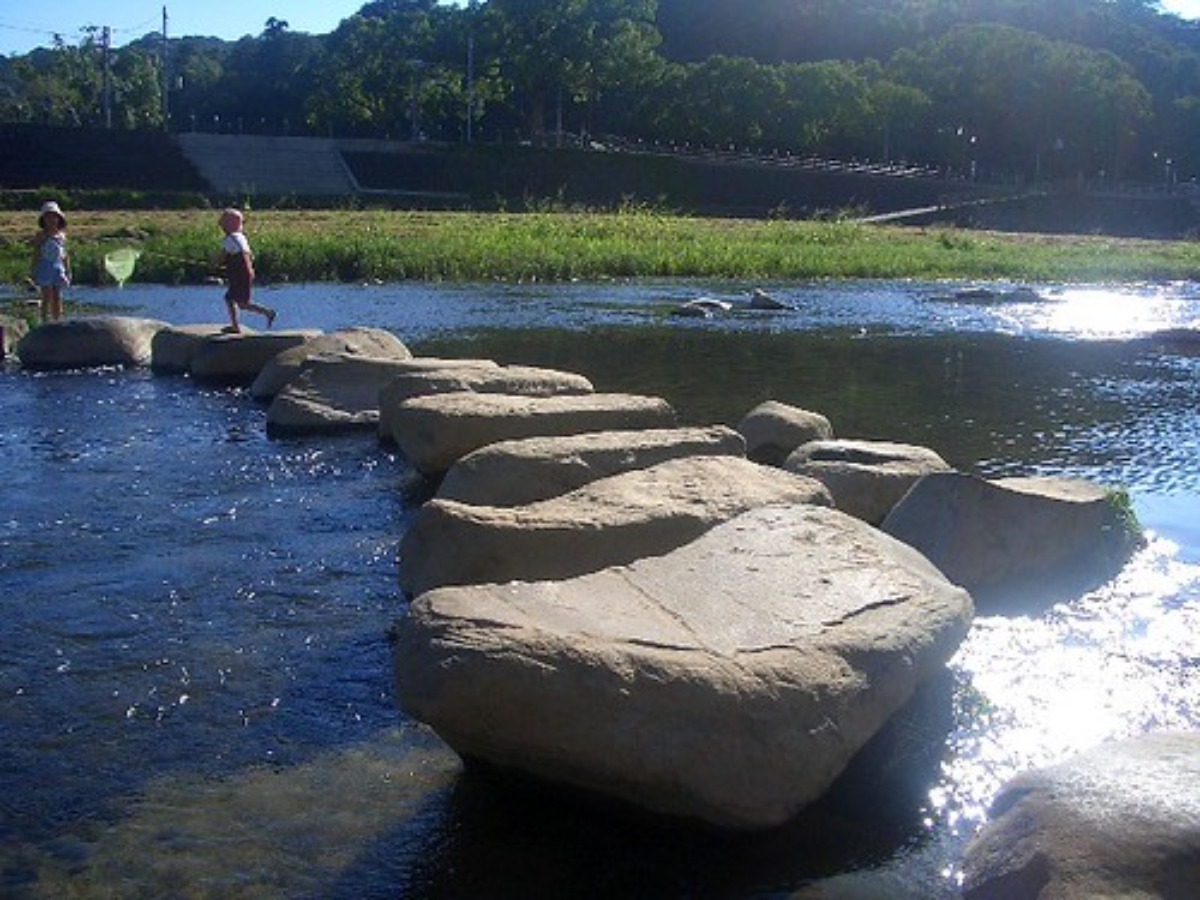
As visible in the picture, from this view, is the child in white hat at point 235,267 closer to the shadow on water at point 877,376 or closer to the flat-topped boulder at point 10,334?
the flat-topped boulder at point 10,334

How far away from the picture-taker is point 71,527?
347 inches

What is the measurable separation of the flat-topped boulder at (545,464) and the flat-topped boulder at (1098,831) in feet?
11.9

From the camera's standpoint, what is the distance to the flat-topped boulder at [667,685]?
15.8ft

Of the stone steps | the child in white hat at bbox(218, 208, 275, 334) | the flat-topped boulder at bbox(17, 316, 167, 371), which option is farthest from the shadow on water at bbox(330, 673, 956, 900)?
the stone steps

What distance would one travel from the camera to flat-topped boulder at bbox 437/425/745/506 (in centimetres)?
802

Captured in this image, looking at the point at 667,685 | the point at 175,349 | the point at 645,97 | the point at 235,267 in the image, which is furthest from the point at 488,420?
the point at 645,97

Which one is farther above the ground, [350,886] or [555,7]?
[555,7]

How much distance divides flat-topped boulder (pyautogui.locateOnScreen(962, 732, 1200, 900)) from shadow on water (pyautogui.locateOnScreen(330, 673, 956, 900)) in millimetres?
284

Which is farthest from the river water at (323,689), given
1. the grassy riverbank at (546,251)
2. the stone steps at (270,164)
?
the stone steps at (270,164)

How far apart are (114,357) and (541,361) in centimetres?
506

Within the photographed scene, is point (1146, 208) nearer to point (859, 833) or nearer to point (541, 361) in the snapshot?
point (541, 361)

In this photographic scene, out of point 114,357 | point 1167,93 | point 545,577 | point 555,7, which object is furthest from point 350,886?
point 1167,93

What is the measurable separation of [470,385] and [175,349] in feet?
20.1

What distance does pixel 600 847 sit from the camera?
4.91 m
